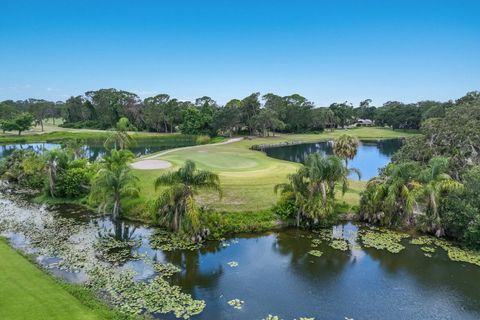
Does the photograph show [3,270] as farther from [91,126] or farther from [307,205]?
[91,126]

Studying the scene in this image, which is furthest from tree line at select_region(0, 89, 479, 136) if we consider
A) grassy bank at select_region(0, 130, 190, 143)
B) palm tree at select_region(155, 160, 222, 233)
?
palm tree at select_region(155, 160, 222, 233)

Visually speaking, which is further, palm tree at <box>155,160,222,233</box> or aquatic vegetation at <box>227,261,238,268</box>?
palm tree at <box>155,160,222,233</box>

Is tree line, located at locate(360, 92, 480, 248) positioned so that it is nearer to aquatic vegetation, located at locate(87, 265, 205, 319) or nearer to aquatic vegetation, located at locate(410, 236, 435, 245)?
aquatic vegetation, located at locate(410, 236, 435, 245)

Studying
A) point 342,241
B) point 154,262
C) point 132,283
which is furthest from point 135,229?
point 342,241

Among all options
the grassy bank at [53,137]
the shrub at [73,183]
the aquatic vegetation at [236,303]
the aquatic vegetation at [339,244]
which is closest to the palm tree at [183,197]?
the aquatic vegetation at [236,303]

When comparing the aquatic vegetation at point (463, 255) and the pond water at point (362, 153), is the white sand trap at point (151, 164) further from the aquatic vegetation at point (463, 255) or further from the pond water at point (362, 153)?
the aquatic vegetation at point (463, 255)

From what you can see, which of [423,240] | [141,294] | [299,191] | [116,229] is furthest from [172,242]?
[423,240]
